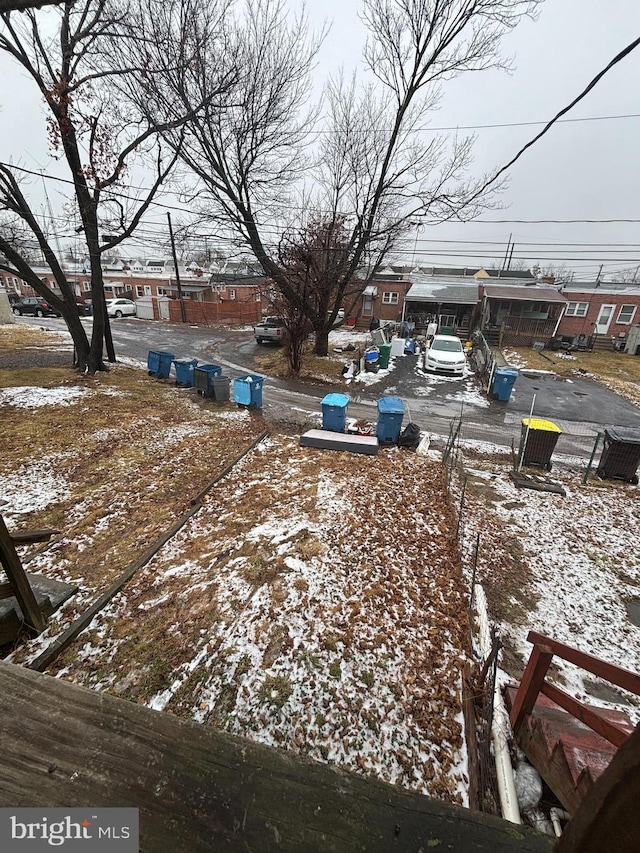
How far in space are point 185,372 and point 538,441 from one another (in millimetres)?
10750

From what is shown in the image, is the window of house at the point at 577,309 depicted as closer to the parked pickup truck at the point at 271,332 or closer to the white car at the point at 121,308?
the parked pickup truck at the point at 271,332

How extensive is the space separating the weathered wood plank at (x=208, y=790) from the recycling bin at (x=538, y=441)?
776 cm

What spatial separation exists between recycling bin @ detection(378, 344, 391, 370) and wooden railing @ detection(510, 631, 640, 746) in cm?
1430

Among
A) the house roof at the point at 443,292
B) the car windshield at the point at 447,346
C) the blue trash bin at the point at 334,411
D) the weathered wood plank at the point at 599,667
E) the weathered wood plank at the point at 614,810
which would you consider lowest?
the blue trash bin at the point at 334,411

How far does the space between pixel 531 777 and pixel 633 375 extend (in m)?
20.2

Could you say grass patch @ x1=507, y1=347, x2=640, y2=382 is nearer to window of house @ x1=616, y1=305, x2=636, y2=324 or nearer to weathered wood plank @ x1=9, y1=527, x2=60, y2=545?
window of house @ x1=616, y1=305, x2=636, y2=324

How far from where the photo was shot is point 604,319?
75.6 ft

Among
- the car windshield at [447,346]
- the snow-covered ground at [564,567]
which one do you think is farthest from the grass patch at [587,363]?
the snow-covered ground at [564,567]

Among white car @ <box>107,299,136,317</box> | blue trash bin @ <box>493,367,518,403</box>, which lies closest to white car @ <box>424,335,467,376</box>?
blue trash bin @ <box>493,367,518,403</box>

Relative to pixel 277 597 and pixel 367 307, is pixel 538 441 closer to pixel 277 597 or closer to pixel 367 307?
pixel 277 597

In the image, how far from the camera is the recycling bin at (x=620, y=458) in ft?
23.8

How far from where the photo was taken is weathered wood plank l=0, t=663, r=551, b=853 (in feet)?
2.50

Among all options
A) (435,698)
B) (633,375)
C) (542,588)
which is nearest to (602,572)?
(542,588)

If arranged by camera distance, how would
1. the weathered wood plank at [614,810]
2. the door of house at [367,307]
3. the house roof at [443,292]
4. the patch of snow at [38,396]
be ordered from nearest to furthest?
1. the weathered wood plank at [614,810]
2. the patch of snow at [38,396]
3. the house roof at [443,292]
4. the door of house at [367,307]
